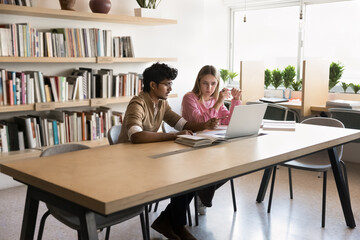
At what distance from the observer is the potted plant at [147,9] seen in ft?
15.2

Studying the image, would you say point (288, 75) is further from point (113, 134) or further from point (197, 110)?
point (113, 134)

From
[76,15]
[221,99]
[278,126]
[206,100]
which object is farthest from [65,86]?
[278,126]

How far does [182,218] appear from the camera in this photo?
268cm

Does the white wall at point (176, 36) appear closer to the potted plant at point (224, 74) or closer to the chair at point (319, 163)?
the potted plant at point (224, 74)

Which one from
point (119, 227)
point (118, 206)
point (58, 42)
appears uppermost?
point (58, 42)

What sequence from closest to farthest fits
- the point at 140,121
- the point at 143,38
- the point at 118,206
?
1. the point at 118,206
2. the point at 140,121
3. the point at 143,38

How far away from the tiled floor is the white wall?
3.71 ft

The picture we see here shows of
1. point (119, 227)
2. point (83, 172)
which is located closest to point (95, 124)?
point (119, 227)

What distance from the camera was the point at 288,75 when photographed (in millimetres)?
5270

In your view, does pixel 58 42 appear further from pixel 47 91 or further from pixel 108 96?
pixel 108 96

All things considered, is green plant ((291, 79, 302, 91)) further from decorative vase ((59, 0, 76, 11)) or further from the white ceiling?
decorative vase ((59, 0, 76, 11))

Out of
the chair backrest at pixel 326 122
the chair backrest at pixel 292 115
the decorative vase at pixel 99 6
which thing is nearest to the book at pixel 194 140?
the chair backrest at pixel 326 122

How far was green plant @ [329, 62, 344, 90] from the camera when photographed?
4867 mm

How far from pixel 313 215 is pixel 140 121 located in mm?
1525
